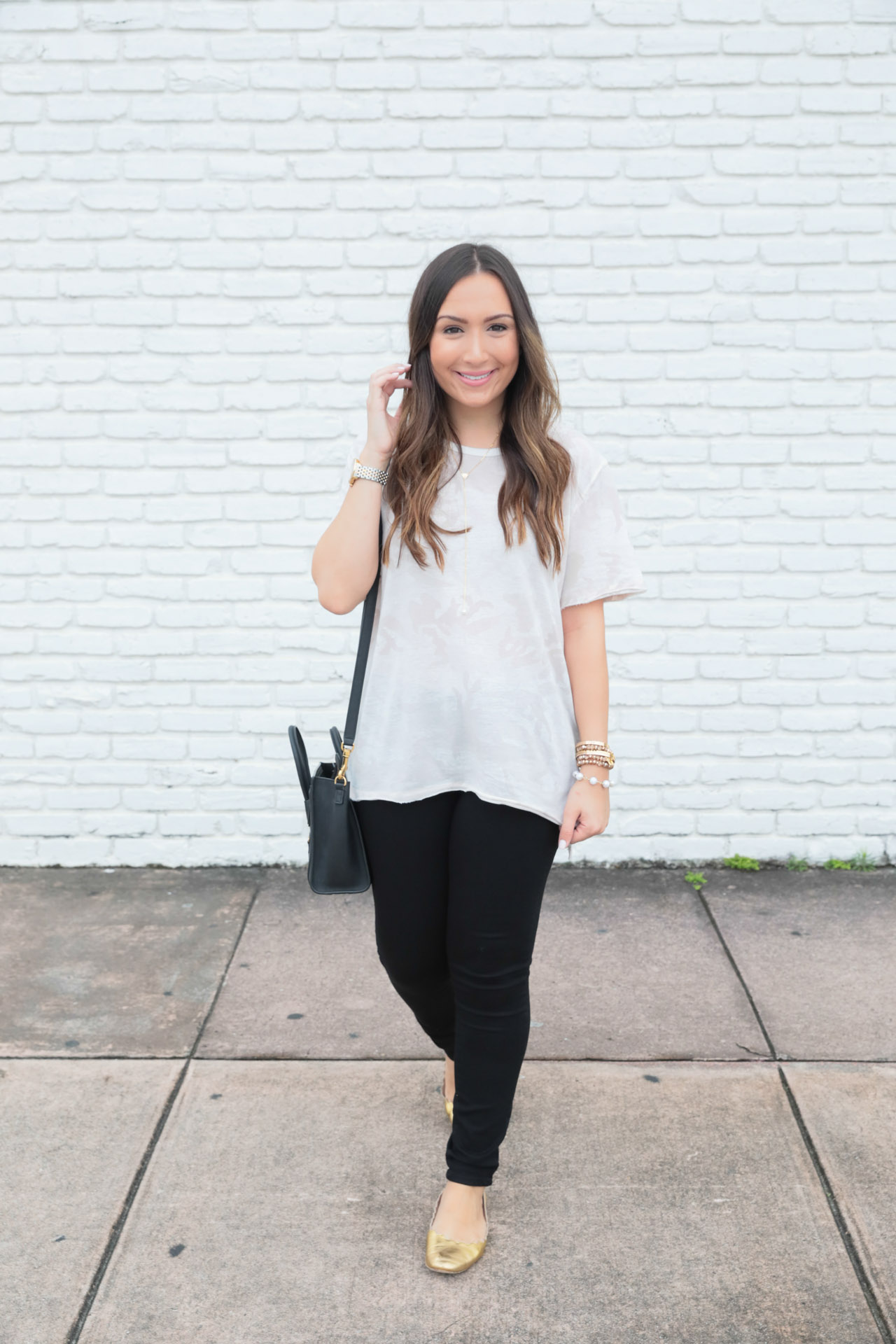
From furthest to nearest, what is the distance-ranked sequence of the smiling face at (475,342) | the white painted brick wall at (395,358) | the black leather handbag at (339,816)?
the white painted brick wall at (395,358)
the black leather handbag at (339,816)
the smiling face at (475,342)

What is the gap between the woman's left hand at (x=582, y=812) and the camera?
2.04 m

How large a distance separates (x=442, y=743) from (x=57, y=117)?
8.70ft

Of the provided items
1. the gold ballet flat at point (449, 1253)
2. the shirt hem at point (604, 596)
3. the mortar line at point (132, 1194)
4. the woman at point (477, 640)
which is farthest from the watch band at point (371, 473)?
the mortar line at point (132, 1194)

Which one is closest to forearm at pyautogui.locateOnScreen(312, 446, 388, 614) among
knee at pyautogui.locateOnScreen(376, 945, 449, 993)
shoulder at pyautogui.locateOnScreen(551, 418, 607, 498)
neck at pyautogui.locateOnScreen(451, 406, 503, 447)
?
neck at pyautogui.locateOnScreen(451, 406, 503, 447)

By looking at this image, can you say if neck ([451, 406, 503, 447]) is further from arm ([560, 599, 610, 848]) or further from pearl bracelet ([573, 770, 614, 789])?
pearl bracelet ([573, 770, 614, 789])

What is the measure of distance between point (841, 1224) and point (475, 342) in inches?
71.1

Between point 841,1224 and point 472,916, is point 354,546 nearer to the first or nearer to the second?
point 472,916

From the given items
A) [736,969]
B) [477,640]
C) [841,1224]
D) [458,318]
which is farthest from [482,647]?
[736,969]

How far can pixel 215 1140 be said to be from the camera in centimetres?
247

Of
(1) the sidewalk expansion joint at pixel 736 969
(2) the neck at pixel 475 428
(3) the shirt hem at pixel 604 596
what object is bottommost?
(1) the sidewalk expansion joint at pixel 736 969

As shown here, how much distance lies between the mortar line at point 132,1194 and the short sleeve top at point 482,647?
982 millimetres

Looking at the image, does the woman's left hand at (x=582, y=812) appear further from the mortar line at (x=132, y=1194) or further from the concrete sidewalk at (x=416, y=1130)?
the mortar line at (x=132, y=1194)

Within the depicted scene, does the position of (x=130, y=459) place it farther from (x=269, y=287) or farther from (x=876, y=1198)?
(x=876, y=1198)

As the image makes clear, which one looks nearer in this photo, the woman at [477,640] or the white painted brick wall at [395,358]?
the woman at [477,640]
